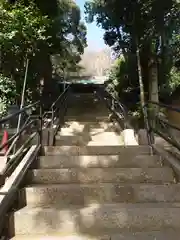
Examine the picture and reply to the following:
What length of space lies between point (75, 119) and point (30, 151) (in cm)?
622

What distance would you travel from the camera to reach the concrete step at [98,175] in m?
3.64

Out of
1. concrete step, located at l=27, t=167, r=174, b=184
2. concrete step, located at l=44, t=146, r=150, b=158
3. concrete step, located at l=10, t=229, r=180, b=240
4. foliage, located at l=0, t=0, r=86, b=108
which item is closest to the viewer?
concrete step, located at l=10, t=229, r=180, b=240

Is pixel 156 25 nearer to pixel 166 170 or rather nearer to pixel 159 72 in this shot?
pixel 159 72

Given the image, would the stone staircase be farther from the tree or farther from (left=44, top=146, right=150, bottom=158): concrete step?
the tree

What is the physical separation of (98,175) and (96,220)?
894 mm

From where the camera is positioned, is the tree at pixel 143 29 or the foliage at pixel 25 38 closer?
the foliage at pixel 25 38

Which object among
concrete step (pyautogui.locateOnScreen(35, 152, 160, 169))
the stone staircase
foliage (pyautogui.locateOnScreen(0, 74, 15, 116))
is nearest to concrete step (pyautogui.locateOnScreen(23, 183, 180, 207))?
the stone staircase

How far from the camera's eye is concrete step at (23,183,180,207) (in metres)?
3.17

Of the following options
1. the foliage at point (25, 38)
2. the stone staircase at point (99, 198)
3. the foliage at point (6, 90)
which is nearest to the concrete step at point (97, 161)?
the stone staircase at point (99, 198)

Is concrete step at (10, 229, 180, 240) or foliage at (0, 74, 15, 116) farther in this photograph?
foliage at (0, 74, 15, 116)

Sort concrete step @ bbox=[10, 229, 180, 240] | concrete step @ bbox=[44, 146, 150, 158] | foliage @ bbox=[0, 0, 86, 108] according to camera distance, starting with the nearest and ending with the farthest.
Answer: concrete step @ bbox=[10, 229, 180, 240]
concrete step @ bbox=[44, 146, 150, 158]
foliage @ bbox=[0, 0, 86, 108]

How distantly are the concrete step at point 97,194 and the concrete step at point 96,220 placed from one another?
297 millimetres

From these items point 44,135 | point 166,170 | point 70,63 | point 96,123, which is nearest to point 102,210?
point 166,170

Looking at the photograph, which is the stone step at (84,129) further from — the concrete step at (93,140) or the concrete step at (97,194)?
the concrete step at (97,194)
